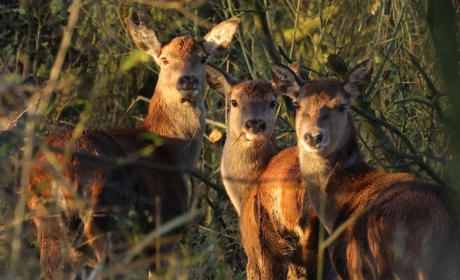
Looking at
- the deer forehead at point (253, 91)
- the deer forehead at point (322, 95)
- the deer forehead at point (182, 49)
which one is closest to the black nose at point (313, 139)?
the deer forehead at point (322, 95)

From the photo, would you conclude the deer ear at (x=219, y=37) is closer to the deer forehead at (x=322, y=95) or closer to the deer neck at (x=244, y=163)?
the deer neck at (x=244, y=163)

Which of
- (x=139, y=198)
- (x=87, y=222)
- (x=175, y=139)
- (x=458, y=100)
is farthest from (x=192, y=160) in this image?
(x=458, y=100)

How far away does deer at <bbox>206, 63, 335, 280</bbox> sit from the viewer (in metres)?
5.82

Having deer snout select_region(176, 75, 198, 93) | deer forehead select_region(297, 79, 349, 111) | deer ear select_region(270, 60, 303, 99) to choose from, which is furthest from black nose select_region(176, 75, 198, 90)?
deer forehead select_region(297, 79, 349, 111)

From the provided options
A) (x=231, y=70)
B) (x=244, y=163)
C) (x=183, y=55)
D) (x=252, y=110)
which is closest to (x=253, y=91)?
(x=252, y=110)

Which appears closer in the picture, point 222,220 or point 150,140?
point 150,140

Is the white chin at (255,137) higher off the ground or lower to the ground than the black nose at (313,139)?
lower

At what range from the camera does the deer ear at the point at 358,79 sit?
6051mm

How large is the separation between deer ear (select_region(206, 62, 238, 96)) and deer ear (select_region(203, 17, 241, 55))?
578 millimetres

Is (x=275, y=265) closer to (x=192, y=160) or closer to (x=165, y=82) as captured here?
(x=192, y=160)

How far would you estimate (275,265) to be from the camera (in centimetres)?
595

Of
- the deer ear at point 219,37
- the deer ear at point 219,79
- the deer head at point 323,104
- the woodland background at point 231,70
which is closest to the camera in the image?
the deer head at point 323,104

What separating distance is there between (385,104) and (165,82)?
248 cm

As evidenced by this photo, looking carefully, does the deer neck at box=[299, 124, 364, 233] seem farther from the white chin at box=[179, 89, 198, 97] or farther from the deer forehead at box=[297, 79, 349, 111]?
the white chin at box=[179, 89, 198, 97]
